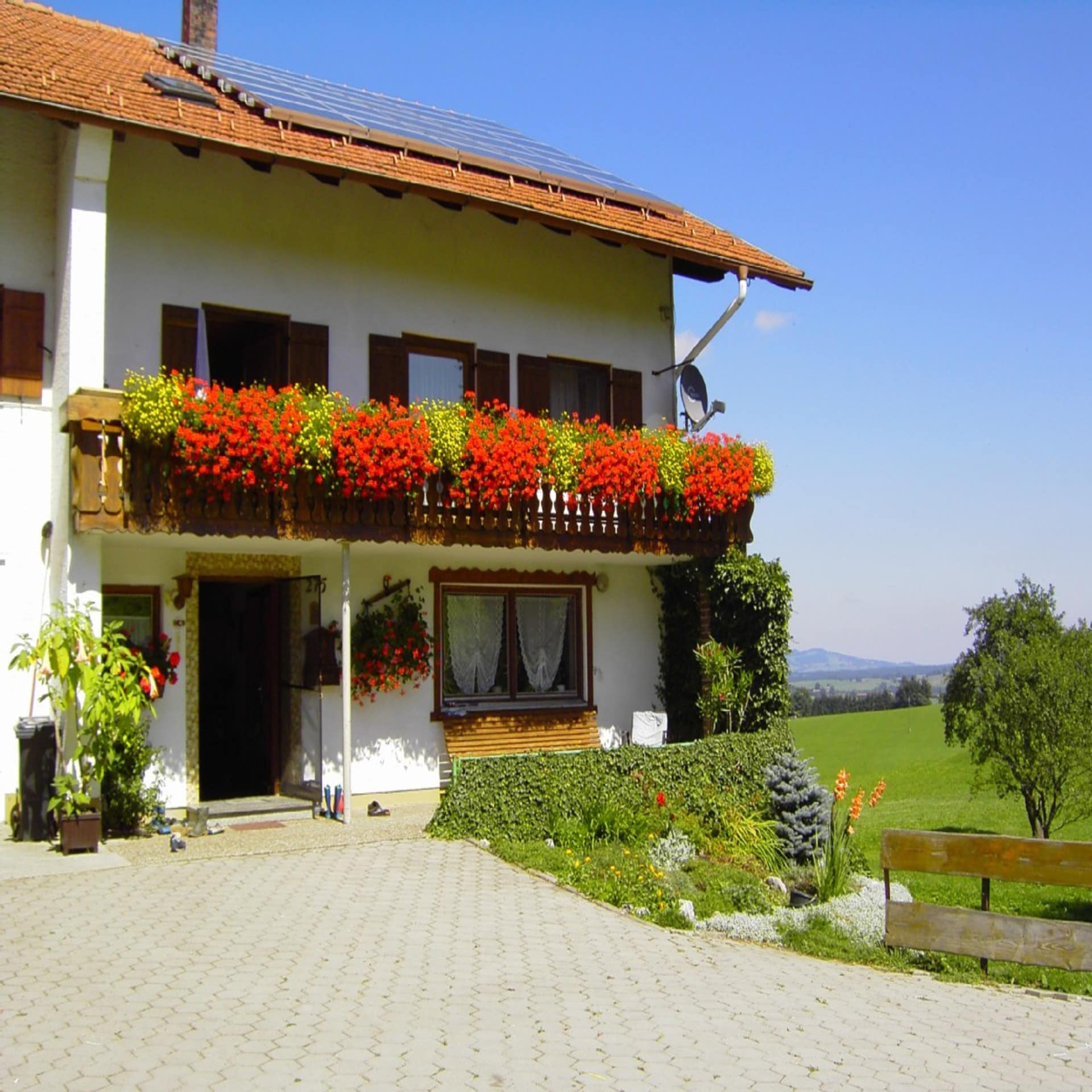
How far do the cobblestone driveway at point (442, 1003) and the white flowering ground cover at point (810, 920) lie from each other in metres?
0.39

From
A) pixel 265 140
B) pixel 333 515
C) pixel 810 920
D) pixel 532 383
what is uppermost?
pixel 265 140

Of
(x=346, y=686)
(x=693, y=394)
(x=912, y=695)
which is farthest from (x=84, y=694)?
(x=912, y=695)

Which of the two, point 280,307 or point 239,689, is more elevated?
point 280,307

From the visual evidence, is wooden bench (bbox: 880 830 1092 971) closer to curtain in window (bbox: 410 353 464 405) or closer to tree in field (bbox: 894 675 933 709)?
curtain in window (bbox: 410 353 464 405)

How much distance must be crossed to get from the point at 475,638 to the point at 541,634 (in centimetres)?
100

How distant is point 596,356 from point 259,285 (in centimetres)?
477

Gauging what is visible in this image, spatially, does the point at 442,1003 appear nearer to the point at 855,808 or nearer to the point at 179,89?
the point at 855,808

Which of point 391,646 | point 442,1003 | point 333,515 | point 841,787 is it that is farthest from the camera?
point 391,646

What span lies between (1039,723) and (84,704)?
13372 millimetres

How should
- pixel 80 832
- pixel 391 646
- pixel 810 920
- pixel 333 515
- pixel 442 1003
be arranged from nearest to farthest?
pixel 442 1003 < pixel 810 920 < pixel 80 832 < pixel 333 515 < pixel 391 646

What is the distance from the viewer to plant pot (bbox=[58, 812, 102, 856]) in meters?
10.4

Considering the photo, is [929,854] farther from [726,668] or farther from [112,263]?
[112,263]

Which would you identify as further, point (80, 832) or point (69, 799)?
point (69, 799)

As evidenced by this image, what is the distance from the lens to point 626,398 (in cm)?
1633
